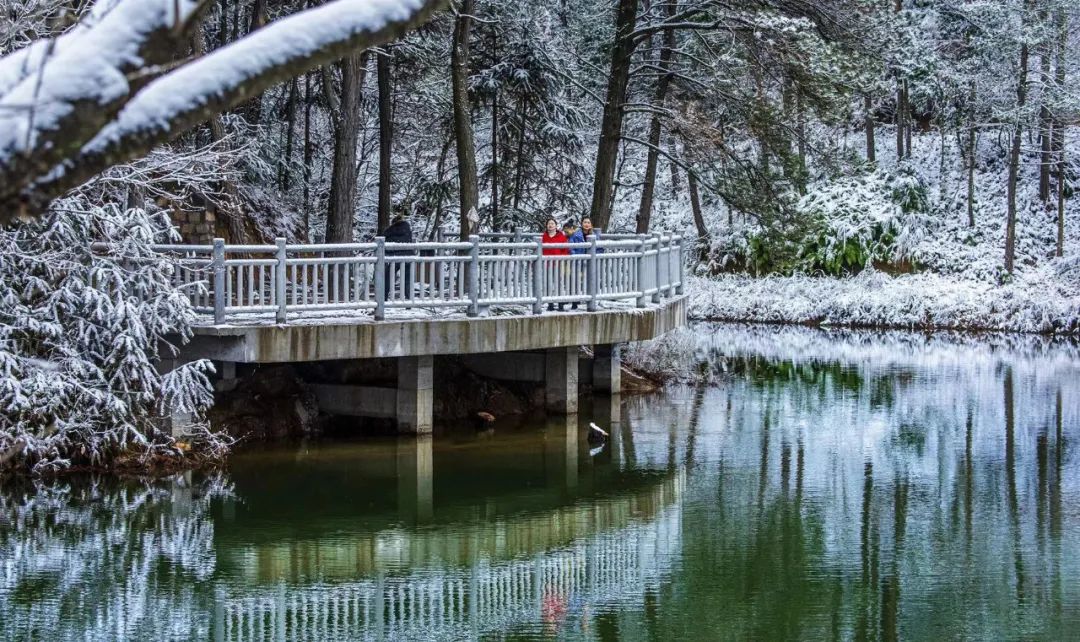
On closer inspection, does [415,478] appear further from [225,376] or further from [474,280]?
[225,376]

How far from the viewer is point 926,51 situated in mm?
42906

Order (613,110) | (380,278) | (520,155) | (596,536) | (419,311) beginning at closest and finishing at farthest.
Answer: (596,536)
(380,278)
(419,311)
(613,110)
(520,155)

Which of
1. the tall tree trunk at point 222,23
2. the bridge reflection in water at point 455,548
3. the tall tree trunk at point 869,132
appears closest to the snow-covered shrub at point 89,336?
the bridge reflection in water at point 455,548

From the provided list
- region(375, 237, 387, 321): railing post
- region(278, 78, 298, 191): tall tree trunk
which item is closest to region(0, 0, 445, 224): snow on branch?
region(375, 237, 387, 321): railing post

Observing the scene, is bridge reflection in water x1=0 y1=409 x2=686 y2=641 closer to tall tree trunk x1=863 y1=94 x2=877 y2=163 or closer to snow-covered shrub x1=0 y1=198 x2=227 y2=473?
snow-covered shrub x1=0 y1=198 x2=227 y2=473

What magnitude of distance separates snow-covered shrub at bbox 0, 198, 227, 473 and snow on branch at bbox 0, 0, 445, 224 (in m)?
11.7

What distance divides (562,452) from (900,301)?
21.9m

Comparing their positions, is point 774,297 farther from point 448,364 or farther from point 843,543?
point 843,543

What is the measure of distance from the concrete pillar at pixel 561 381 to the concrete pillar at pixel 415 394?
247cm

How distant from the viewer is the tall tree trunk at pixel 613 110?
24.9 metres

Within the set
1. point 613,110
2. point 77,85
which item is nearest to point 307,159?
point 613,110

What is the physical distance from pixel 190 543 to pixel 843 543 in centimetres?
591

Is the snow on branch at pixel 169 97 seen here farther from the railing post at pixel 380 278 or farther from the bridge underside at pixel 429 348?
the railing post at pixel 380 278

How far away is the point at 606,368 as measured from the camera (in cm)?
2270
